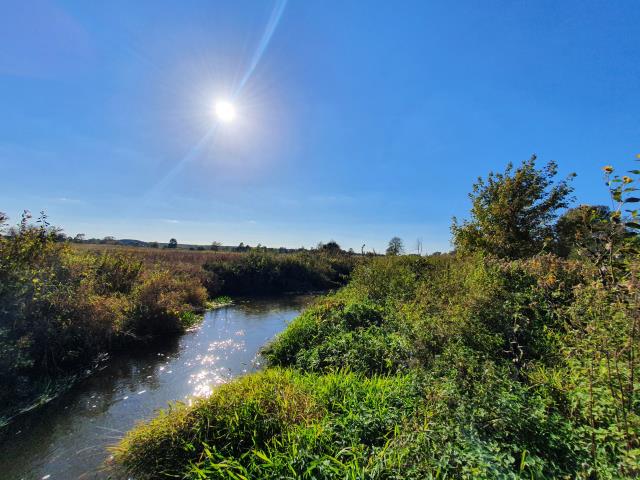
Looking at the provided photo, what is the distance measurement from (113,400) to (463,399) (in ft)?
22.3

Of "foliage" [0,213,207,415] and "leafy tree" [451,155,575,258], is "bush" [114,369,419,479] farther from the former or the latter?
"leafy tree" [451,155,575,258]

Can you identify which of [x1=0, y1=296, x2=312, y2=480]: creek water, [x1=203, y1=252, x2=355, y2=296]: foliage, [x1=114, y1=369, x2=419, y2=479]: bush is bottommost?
[x1=0, y1=296, x2=312, y2=480]: creek water

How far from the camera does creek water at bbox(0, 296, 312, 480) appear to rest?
4410 mm

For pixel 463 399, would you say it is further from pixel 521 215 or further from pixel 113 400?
pixel 521 215

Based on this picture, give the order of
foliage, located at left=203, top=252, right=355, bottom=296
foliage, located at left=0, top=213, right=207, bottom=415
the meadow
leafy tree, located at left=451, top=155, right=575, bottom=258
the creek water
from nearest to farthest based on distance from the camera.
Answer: the meadow, the creek water, foliage, located at left=0, top=213, right=207, bottom=415, leafy tree, located at left=451, top=155, right=575, bottom=258, foliage, located at left=203, top=252, right=355, bottom=296

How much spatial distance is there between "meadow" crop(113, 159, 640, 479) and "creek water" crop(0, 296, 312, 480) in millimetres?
877

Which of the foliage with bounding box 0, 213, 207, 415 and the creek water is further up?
the foliage with bounding box 0, 213, 207, 415

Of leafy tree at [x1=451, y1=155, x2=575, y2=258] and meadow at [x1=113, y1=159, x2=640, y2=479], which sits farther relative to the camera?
leafy tree at [x1=451, y1=155, x2=575, y2=258]

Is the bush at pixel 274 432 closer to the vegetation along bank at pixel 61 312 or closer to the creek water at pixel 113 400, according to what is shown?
the creek water at pixel 113 400

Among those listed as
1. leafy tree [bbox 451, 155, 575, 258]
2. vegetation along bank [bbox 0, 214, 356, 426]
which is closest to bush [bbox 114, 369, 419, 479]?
vegetation along bank [bbox 0, 214, 356, 426]

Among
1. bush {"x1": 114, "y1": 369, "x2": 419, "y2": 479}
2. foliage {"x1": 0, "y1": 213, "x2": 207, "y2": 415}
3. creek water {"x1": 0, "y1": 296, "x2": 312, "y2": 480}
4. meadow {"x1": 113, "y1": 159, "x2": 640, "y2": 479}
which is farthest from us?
foliage {"x1": 0, "y1": 213, "x2": 207, "y2": 415}

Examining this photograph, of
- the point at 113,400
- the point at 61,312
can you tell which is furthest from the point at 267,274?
the point at 113,400

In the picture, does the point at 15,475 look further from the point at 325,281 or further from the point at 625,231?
the point at 325,281

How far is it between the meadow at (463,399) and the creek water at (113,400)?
88 centimetres
